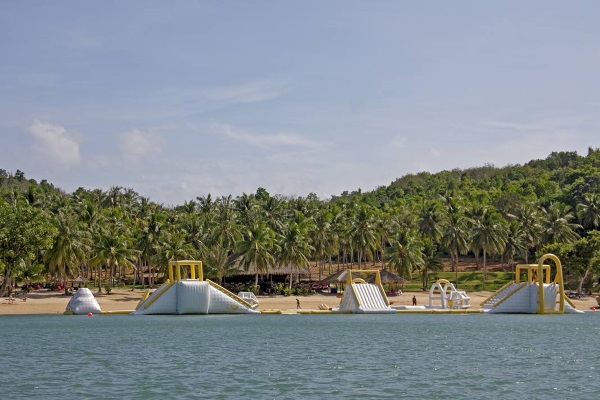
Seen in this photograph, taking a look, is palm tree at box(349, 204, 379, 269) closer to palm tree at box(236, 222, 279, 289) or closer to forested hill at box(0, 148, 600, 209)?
palm tree at box(236, 222, 279, 289)

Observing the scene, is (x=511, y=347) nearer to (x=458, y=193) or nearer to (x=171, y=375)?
(x=171, y=375)

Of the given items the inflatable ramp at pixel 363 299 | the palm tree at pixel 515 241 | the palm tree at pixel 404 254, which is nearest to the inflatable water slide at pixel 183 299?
the inflatable ramp at pixel 363 299

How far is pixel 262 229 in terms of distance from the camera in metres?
98.2

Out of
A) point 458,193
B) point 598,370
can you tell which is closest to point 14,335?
point 598,370

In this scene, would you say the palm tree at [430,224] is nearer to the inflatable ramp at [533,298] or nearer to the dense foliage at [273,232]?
the dense foliage at [273,232]

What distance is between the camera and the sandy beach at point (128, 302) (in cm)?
8601

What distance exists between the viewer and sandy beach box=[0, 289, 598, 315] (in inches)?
3386

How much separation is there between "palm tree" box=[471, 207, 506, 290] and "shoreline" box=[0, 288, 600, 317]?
6194 millimetres

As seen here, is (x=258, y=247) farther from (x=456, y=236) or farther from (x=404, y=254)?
(x=456, y=236)

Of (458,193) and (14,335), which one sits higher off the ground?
(458,193)

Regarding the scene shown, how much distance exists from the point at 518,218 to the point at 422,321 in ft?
155

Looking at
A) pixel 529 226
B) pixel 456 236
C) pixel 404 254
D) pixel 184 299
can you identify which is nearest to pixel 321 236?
pixel 404 254

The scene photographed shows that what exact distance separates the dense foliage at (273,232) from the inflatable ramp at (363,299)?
17.0 metres

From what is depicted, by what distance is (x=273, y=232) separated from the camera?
102 metres
